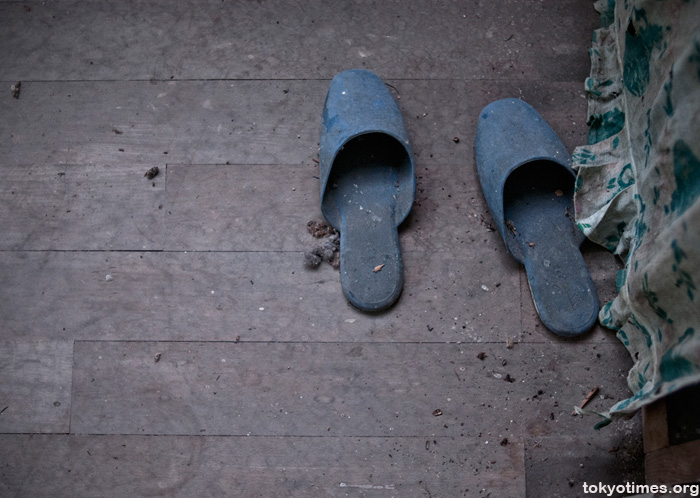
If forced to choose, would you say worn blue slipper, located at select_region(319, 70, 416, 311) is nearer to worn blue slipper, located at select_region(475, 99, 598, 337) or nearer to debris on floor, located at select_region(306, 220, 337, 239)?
debris on floor, located at select_region(306, 220, 337, 239)

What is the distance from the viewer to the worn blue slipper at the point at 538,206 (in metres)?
1.34

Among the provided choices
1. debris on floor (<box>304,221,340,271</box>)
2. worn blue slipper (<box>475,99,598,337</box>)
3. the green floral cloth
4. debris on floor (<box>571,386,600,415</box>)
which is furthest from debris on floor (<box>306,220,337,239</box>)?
debris on floor (<box>571,386,600,415</box>)

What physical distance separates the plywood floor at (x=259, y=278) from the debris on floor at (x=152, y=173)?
14 mm

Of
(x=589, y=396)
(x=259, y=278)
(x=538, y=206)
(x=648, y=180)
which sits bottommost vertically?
(x=589, y=396)

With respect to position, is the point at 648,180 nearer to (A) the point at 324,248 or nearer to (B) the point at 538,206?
(B) the point at 538,206

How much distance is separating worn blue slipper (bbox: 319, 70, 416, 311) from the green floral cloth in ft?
1.40

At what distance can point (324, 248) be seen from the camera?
140cm

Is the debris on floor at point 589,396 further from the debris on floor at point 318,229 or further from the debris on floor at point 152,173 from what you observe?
the debris on floor at point 152,173

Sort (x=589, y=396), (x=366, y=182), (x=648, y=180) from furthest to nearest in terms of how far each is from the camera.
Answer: (x=366, y=182) < (x=589, y=396) < (x=648, y=180)

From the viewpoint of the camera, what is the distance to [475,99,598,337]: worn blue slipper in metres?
1.34

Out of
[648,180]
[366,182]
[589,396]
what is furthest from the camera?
[366,182]

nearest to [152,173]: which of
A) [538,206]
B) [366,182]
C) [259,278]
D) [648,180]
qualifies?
[259,278]

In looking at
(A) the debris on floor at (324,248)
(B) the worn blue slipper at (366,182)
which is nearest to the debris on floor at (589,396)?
(B) the worn blue slipper at (366,182)

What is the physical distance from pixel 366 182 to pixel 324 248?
192mm
